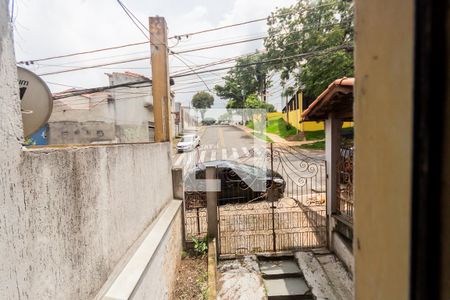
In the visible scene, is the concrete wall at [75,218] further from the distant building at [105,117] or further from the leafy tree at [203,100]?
the leafy tree at [203,100]

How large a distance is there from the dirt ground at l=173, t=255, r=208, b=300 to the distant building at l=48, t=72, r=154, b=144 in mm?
9908

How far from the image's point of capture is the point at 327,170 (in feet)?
17.6

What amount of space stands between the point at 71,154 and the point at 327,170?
4.89 meters

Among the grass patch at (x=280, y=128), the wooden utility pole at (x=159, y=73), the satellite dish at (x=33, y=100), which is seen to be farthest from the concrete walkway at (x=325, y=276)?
the grass patch at (x=280, y=128)

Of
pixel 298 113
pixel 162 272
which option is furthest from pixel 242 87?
pixel 162 272

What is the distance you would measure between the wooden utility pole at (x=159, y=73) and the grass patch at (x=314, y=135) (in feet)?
47.9

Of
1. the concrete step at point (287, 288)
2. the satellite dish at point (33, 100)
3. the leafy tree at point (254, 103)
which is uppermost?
the leafy tree at point (254, 103)

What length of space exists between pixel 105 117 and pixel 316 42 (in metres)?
12.7

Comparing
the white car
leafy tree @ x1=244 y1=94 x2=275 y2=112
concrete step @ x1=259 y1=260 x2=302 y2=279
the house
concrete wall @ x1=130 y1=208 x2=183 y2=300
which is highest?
leafy tree @ x1=244 y1=94 x2=275 y2=112

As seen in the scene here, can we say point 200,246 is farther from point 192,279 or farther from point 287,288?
point 287,288

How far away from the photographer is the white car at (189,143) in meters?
15.4

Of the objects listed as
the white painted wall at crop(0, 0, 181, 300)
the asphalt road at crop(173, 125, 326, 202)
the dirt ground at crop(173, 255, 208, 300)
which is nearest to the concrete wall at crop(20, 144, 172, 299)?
the white painted wall at crop(0, 0, 181, 300)

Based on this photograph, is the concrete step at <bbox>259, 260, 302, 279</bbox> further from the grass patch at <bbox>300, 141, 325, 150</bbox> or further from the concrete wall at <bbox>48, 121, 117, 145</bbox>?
the grass patch at <bbox>300, 141, 325, 150</bbox>

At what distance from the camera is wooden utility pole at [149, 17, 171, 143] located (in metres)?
5.38
